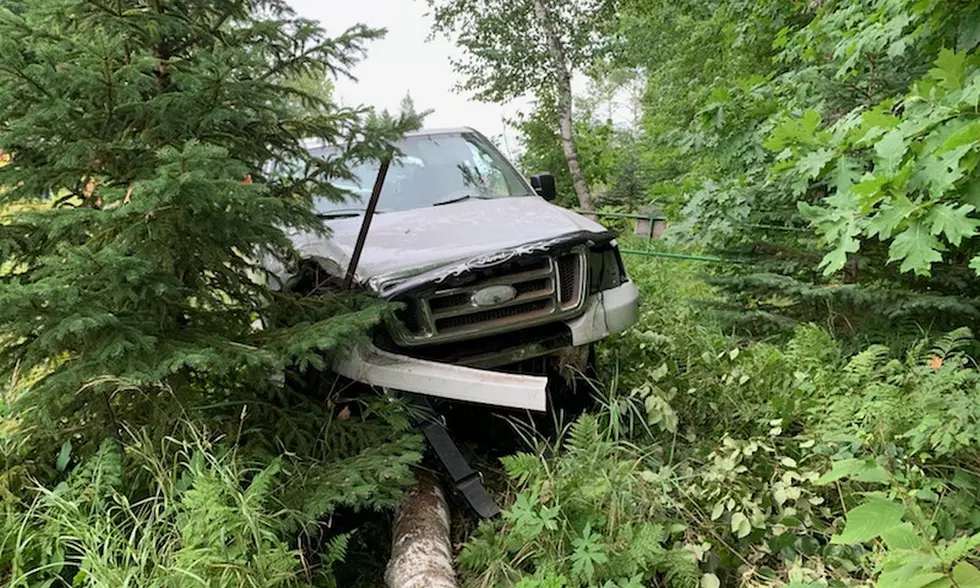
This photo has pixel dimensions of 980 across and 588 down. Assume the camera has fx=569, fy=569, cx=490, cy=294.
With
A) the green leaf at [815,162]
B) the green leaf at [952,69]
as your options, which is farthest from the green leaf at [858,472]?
the green leaf at [952,69]

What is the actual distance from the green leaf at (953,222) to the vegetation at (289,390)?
0.5 inches

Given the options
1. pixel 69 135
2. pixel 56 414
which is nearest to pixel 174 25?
pixel 69 135

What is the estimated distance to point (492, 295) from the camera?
2.90m

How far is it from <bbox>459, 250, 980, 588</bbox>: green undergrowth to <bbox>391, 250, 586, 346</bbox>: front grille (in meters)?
0.62

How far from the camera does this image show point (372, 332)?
2.85 metres

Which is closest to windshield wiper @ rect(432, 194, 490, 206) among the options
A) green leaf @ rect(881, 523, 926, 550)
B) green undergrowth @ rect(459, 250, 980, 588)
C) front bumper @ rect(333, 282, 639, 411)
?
front bumper @ rect(333, 282, 639, 411)

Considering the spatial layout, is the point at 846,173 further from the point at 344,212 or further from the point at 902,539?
the point at 344,212

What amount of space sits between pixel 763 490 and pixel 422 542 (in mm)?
1552

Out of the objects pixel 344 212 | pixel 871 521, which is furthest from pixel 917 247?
pixel 344 212

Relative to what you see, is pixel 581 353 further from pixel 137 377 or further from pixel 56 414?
pixel 56 414

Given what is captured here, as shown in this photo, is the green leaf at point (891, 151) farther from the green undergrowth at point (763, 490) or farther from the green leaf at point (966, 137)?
the green undergrowth at point (763, 490)

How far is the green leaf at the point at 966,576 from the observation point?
152 centimetres

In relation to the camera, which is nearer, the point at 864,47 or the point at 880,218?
the point at 880,218

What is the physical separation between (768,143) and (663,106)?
752 cm
